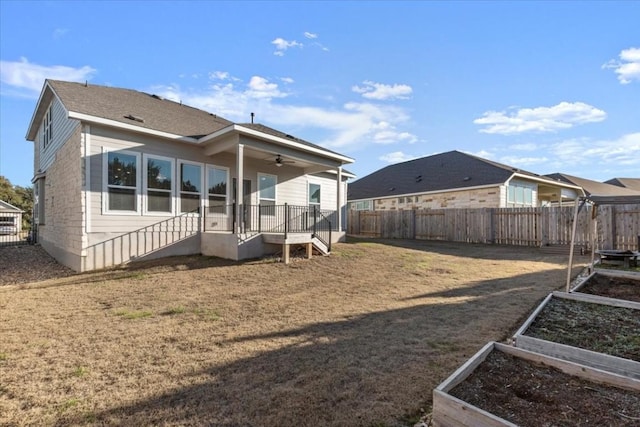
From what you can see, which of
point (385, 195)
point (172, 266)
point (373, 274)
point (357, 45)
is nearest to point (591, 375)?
point (373, 274)

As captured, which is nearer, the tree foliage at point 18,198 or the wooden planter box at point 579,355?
the wooden planter box at point 579,355

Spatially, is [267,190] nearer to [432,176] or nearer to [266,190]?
[266,190]

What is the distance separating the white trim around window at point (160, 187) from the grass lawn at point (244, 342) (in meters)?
2.22

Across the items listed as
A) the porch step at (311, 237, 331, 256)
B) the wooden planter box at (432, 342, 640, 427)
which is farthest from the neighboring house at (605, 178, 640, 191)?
the wooden planter box at (432, 342, 640, 427)

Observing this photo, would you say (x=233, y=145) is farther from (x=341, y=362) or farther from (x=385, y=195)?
(x=385, y=195)

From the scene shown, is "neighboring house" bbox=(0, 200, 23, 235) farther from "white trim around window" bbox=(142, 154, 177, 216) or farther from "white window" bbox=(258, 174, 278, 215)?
"white window" bbox=(258, 174, 278, 215)

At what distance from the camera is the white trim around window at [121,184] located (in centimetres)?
871

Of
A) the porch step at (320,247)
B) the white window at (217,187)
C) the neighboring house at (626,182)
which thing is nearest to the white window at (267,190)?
the white window at (217,187)

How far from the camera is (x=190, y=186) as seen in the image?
10375 mm

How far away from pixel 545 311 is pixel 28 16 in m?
14.9

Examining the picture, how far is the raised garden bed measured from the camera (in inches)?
227

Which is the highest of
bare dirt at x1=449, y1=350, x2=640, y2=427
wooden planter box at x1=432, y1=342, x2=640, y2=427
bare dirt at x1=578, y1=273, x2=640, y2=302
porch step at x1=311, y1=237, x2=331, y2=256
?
porch step at x1=311, y1=237, x2=331, y2=256

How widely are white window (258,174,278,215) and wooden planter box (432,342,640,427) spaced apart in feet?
34.2

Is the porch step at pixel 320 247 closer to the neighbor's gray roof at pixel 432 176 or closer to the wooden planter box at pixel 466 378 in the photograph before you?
the wooden planter box at pixel 466 378
